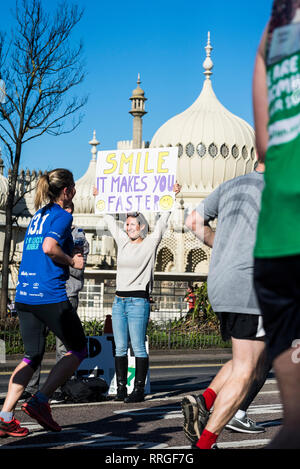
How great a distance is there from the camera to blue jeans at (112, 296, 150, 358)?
27.0 feet

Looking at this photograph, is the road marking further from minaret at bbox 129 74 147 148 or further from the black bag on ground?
minaret at bbox 129 74 147 148

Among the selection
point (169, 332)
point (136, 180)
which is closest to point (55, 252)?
point (136, 180)

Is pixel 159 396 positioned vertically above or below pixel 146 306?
below

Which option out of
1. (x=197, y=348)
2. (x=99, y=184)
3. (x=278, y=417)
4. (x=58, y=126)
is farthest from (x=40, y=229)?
(x=58, y=126)

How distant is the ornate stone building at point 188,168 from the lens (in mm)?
42969

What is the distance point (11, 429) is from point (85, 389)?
2.36 m

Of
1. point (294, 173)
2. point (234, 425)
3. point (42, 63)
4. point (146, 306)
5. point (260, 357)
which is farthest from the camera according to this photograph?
point (42, 63)

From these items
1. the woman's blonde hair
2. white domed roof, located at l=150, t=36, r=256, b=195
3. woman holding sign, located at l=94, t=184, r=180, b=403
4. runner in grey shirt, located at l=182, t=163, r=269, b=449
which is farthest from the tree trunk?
white domed roof, located at l=150, t=36, r=256, b=195

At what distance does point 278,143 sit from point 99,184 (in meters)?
8.17

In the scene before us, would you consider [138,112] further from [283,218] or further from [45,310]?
[283,218]

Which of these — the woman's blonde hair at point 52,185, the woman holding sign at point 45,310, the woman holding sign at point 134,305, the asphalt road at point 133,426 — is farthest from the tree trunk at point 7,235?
the woman holding sign at point 45,310

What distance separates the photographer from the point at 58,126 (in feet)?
63.7

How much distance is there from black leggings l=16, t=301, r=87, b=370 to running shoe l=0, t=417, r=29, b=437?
407 millimetres

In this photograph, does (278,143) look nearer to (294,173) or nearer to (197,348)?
(294,173)
